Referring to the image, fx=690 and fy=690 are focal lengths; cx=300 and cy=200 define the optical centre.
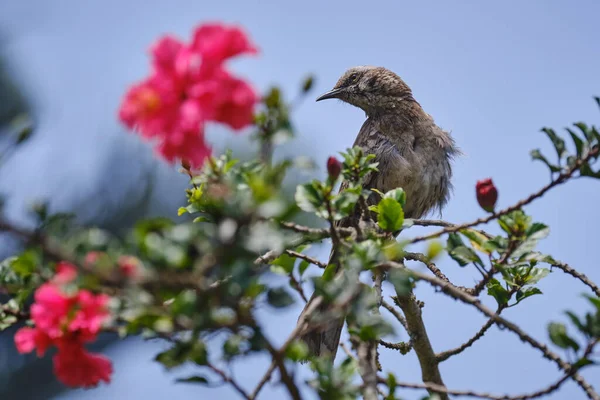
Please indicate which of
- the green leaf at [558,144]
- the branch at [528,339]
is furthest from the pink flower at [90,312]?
the green leaf at [558,144]

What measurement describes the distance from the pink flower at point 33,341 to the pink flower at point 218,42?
743 millimetres

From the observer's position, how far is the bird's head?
5.05m

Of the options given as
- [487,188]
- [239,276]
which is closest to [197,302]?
[239,276]

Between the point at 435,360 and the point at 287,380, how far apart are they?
3.86 feet

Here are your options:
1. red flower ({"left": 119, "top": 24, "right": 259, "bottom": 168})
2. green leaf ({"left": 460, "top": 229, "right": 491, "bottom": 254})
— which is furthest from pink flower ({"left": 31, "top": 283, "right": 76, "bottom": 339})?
green leaf ({"left": 460, "top": 229, "right": 491, "bottom": 254})

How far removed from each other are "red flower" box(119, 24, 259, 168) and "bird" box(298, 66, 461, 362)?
286cm

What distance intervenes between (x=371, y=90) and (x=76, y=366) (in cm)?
395

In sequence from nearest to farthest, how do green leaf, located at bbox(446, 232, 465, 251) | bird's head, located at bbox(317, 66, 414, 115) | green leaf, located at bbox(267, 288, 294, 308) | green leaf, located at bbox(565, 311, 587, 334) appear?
green leaf, located at bbox(267, 288, 294, 308) → green leaf, located at bbox(565, 311, 587, 334) → green leaf, located at bbox(446, 232, 465, 251) → bird's head, located at bbox(317, 66, 414, 115)

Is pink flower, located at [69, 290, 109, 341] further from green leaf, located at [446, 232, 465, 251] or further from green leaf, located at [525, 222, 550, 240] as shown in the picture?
green leaf, located at [525, 222, 550, 240]

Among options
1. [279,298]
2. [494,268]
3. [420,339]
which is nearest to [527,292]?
[420,339]

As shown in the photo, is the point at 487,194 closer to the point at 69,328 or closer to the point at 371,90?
the point at 69,328

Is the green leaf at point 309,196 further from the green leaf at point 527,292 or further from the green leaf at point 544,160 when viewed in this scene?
the green leaf at point 527,292

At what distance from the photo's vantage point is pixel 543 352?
184cm

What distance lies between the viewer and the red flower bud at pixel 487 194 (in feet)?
6.51
